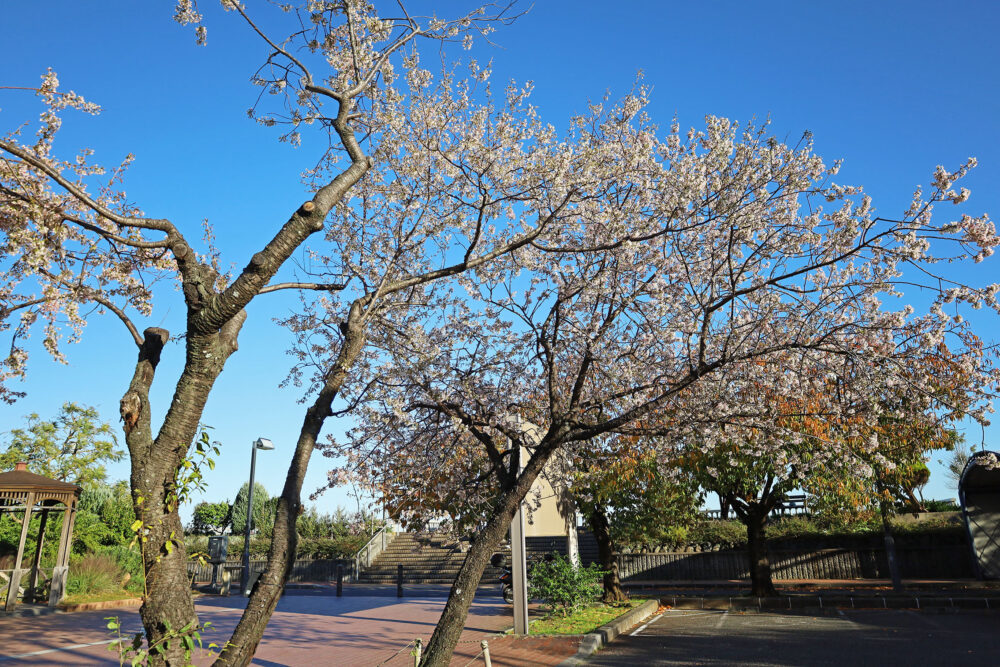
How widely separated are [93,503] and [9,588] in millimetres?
12771

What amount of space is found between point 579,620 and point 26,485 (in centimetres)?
1459

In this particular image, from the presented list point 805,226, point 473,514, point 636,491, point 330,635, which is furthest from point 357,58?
point 636,491

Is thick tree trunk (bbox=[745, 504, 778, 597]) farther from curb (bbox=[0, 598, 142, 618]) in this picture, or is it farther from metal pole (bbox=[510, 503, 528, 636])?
curb (bbox=[0, 598, 142, 618])

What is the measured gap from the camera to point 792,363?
924 centimetres

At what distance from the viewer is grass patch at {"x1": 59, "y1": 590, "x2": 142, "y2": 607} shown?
16.7 metres

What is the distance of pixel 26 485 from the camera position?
53.9 feet

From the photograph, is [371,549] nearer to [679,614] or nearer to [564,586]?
[679,614]

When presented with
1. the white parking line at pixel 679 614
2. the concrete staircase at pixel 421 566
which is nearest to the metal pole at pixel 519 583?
the white parking line at pixel 679 614

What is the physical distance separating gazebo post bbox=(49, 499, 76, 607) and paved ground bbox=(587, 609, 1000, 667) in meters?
14.8

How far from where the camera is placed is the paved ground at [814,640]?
28.8 ft

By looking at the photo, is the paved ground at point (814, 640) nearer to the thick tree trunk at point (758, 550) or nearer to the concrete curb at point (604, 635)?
the concrete curb at point (604, 635)

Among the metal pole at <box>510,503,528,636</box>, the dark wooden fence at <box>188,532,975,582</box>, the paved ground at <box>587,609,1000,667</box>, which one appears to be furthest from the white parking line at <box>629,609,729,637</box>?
the dark wooden fence at <box>188,532,975,582</box>

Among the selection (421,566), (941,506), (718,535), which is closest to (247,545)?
(421,566)

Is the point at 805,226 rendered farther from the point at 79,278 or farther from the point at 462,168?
the point at 79,278
